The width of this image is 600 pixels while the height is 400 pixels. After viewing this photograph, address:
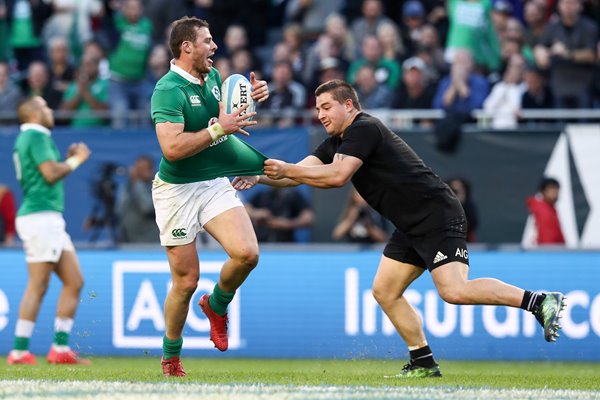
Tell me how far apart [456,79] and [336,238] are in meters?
2.59

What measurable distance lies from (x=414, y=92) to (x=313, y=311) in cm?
374

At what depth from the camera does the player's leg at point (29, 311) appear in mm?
12711

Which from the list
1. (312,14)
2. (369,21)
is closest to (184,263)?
(369,21)

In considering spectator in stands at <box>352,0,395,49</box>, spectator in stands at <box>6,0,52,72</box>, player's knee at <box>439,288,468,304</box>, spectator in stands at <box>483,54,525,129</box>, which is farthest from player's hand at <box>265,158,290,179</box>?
spectator in stands at <box>6,0,52,72</box>

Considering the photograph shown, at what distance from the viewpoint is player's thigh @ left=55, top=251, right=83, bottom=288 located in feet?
42.2

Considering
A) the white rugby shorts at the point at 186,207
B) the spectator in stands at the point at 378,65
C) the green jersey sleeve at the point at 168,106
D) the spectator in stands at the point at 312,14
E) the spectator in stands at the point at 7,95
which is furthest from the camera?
the spectator in stands at the point at 312,14

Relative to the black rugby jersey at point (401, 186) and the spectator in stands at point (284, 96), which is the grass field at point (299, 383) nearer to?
the black rugby jersey at point (401, 186)

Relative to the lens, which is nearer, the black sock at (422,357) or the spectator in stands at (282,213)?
the black sock at (422,357)

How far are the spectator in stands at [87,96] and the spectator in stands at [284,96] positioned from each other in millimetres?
2385

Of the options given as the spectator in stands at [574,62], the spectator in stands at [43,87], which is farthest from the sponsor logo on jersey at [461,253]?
the spectator in stands at [43,87]

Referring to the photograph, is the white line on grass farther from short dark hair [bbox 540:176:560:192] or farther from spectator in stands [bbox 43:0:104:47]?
spectator in stands [bbox 43:0:104:47]

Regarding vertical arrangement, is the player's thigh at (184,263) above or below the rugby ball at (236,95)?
below

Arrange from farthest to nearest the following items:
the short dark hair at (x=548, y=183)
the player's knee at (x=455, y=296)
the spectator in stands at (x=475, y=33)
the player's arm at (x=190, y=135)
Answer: the spectator in stands at (x=475, y=33) → the short dark hair at (x=548, y=183) → the player's knee at (x=455, y=296) → the player's arm at (x=190, y=135)

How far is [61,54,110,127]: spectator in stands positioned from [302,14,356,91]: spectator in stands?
288cm
